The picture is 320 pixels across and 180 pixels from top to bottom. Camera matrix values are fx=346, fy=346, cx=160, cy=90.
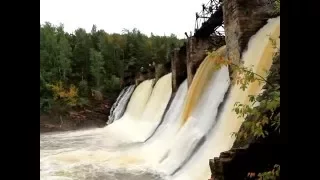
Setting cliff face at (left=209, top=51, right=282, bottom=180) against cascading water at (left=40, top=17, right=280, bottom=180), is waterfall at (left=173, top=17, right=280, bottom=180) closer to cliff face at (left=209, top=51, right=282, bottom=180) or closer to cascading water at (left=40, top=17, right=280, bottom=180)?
cascading water at (left=40, top=17, right=280, bottom=180)

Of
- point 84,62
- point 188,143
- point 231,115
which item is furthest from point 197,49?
point 84,62

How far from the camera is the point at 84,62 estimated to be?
40.4 meters

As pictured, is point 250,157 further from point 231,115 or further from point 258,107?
point 231,115

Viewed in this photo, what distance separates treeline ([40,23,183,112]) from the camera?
32.7 m

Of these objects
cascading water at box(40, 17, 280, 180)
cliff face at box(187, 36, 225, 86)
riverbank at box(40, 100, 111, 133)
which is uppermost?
cliff face at box(187, 36, 225, 86)

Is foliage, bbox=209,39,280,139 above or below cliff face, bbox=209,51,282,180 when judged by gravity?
above

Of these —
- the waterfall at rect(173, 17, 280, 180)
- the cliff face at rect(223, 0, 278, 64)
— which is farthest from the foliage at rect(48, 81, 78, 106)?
the waterfall at rect(173, 17, 280, 180)

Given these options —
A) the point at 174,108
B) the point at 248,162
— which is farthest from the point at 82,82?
the point at 248,162

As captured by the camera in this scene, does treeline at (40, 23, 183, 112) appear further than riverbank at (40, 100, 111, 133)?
Yes

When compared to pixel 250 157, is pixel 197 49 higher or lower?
higher

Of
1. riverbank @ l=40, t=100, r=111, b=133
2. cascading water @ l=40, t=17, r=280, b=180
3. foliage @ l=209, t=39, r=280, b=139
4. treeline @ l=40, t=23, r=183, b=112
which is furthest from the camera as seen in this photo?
treeline @ l=40, t=23, r=183, b=112

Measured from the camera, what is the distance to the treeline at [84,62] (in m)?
32.7
